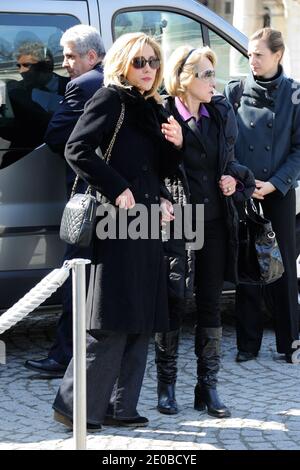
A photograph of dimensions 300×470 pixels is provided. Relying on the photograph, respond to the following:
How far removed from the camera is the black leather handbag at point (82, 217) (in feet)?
16.1

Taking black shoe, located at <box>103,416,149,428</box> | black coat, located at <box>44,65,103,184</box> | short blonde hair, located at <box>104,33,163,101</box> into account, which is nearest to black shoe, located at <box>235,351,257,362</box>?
black shoe, located at <box>103,416,149,428</box>

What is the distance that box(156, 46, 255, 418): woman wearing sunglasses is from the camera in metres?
5.36

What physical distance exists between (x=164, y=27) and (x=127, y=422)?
258cm

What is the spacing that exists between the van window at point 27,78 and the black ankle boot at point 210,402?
1.71 metres

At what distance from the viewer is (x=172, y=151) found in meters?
5.14

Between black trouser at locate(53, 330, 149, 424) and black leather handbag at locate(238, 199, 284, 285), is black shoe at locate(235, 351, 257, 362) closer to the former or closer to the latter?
black leather handbag at locate(238, 199, 284, 285)

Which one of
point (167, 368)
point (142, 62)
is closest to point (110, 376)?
point (167, 368)

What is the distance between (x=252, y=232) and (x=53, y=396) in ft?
4.51

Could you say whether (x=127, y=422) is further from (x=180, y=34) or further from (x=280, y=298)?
(x=180, y=34)

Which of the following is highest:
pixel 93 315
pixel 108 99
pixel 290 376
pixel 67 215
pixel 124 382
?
pixel 108 99

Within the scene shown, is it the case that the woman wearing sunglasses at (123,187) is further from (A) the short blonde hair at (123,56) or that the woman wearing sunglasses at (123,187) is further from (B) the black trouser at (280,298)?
(B) the black trouser at (280,298)

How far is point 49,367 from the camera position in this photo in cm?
627
